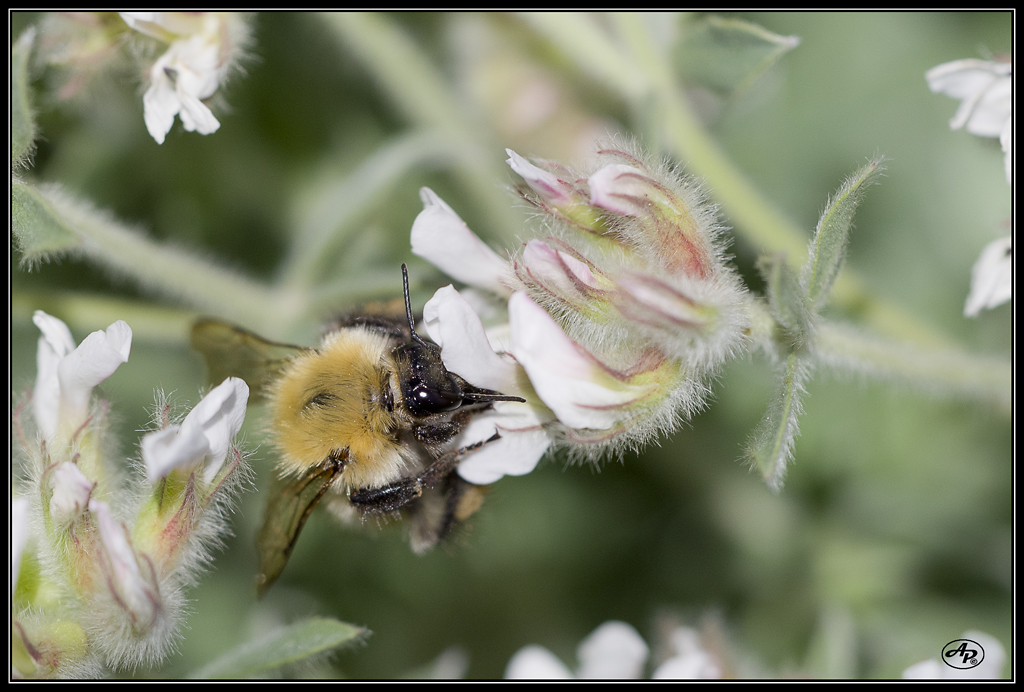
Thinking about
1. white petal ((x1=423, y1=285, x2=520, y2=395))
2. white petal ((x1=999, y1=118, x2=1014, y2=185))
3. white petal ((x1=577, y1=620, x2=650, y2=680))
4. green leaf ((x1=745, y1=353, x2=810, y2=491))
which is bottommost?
white petal ((x1=577, y1=620, x2=650, y2=680))

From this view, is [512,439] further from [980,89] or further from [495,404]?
[980,89]

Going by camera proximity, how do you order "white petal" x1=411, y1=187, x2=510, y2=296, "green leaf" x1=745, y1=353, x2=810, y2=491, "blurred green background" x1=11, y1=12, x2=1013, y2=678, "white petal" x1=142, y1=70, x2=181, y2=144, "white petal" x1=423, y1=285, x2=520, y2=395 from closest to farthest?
"green leaf" x1=745, y1=353, x2=810, y2=491, "white petal" x1=423, y1=285, x2=520, y2=395, "white petal" x1=411, y1=187, x2=510, y2=296, "white petal" x1=142, y1=70, x2=181, y2=144, "blurred green background" x1=11, y1=12, x2=1013, y2=678

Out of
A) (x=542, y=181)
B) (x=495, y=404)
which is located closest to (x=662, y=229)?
(x=542, y=181)

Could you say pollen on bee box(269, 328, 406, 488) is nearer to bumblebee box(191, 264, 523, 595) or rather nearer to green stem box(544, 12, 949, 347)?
bumblebee box(191, 264, 523, 595)

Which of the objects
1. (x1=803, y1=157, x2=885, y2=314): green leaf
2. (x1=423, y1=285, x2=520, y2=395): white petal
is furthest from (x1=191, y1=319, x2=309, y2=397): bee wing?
(x1=803, y1=157, x2=885, y2=314): green leaf

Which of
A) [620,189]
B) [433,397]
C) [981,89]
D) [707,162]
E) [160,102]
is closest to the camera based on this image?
[620,189]

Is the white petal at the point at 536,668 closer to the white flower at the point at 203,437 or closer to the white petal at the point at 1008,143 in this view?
the white flower at the point at 203,437
